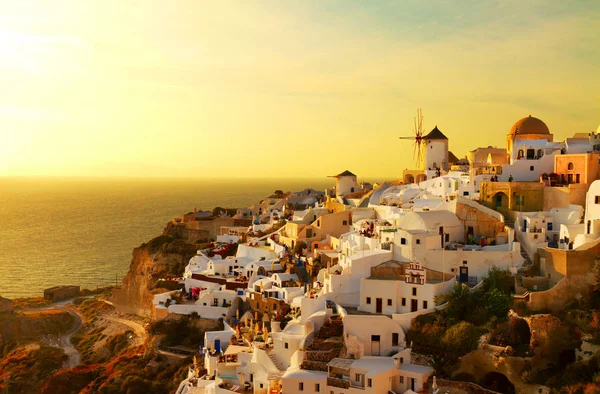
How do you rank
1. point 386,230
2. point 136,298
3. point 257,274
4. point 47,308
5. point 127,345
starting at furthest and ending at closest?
1. point 47,308
2. point 136,298
3. point 127,345
4. point 257,274
5. point 386,230

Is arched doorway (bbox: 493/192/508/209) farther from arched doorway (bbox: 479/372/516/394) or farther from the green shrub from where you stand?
arched doorway (bbox: 479/372/516/394)

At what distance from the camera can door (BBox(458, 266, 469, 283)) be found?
82.0 feet

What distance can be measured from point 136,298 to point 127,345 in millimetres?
5986

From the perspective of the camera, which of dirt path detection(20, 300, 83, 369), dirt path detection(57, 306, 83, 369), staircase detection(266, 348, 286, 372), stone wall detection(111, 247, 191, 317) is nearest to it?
staircase detection(266, 348, 286, 372)

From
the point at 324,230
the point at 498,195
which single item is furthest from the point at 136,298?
the point at 498,195

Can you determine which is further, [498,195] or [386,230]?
[498,195]

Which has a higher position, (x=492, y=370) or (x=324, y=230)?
(x=324, y=230)

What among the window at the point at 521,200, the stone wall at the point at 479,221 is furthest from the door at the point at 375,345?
the window at the point at 521,200

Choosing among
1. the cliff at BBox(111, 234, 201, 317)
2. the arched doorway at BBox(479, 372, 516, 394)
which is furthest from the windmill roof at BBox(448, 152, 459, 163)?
the arched doorway at BBox(479, 372, 516, 394)

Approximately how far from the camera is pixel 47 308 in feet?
159

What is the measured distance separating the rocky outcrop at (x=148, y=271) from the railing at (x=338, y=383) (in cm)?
2105

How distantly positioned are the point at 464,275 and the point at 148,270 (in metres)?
26.1

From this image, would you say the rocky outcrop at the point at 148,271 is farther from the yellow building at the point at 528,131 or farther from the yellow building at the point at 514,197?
the yellow building at the point at 528,131

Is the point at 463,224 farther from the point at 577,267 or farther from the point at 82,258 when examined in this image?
the point at 82,258
